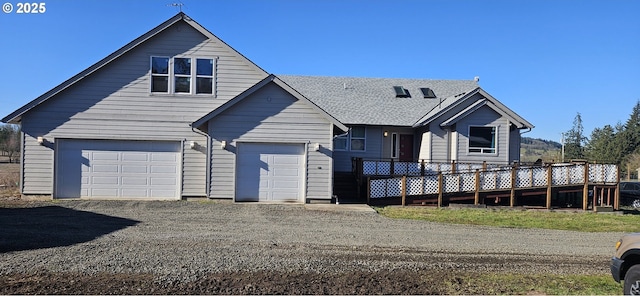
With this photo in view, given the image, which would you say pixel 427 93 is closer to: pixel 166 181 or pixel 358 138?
pixel 358 138

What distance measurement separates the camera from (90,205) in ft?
49.3

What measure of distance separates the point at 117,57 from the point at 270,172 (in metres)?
7.01

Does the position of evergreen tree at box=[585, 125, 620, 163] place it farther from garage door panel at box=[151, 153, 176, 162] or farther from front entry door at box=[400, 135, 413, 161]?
garage door panel at box=[151, 153, 176, 162]

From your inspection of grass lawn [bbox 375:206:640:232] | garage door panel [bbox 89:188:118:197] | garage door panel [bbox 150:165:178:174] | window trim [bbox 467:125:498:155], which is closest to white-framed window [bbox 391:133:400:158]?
window trim [bbox 467:125:498:155]

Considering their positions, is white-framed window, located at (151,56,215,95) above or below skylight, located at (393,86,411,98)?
below

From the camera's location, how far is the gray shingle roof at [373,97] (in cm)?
2308

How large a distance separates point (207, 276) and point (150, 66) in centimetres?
1252

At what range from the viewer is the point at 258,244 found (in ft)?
30.8

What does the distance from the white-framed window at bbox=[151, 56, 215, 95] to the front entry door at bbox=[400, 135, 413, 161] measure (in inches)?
414

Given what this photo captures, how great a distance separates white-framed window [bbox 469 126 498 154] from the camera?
21.5 metres

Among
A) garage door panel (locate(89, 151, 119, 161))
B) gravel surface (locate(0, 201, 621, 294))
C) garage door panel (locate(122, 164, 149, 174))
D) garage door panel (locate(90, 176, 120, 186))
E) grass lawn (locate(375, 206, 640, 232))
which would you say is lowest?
grass lawn (locate(375, 206, 640, 232))

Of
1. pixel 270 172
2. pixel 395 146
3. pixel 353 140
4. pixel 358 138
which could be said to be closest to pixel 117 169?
pixel 270 172

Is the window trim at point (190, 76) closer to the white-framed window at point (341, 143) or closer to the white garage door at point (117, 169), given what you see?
the white garage door at point (117, 169)

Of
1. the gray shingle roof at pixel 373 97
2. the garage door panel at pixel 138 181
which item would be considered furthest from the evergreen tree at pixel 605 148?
the garage door panel at pixel 138 181
